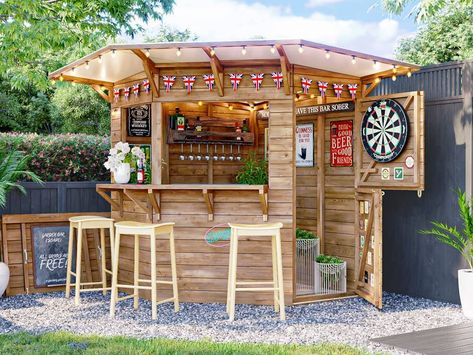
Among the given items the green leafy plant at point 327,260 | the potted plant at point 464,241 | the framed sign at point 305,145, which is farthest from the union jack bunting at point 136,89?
the potted plant at point 464,241

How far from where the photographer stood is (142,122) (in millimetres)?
7594

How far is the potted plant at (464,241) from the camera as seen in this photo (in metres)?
5.67

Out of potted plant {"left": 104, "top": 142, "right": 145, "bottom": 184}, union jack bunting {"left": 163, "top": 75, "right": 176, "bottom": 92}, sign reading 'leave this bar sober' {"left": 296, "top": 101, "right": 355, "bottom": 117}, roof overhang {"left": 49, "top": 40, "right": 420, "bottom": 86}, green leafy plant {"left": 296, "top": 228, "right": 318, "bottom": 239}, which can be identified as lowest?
green leafy plant {"left": 296, "top": 228, "right": 318, "bottom": 239}

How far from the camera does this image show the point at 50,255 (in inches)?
277

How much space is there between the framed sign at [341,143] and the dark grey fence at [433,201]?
2.20 feet

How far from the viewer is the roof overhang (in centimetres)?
533

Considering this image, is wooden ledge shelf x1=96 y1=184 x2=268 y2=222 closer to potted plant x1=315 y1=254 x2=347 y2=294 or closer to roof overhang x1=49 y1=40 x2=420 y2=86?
potted plant x1=315 y1=254 x2=347 y2=294

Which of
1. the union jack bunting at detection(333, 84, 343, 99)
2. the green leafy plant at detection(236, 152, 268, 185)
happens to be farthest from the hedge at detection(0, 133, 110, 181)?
the union jack bunting at detection(333, 84, 343, 99)

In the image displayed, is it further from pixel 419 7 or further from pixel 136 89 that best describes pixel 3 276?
pixel 419 7

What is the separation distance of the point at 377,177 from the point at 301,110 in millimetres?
1412

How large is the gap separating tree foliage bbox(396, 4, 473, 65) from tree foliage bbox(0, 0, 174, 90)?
29.3 ft

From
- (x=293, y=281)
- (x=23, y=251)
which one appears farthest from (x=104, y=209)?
(x=293, y=281)

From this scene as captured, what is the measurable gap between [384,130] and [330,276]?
1729 mm

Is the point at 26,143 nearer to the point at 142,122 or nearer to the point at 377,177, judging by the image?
the point at 142,122
